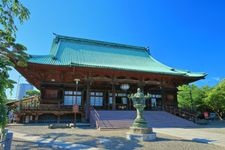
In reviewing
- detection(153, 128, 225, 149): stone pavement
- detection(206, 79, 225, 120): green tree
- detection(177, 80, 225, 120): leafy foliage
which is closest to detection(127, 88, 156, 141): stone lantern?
detection(153, 128, 225, 149): stone pavement

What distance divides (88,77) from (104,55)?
6.70m

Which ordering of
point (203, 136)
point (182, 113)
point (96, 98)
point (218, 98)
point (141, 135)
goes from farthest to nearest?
point (218, 98) < point (96, 98) < point (182, 113) < point (203, 136) < point (141, 135)

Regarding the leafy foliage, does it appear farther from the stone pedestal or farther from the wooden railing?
the stone pedestal

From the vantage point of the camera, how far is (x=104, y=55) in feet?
91.8

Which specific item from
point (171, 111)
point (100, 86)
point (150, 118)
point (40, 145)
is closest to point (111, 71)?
point (100, 86)

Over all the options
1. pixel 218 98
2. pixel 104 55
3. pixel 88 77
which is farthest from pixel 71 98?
pixel 218 98

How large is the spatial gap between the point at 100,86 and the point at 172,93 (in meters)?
10.0

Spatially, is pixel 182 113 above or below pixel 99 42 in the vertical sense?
below

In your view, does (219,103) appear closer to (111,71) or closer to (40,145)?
(111,71)

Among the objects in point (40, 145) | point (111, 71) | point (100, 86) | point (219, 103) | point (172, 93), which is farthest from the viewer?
point (219, 103)

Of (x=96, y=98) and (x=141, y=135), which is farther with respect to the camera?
(x=96, y=98)

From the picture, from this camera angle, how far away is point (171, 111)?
23719 millimetres

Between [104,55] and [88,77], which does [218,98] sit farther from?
[88,77]

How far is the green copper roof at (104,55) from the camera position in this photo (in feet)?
78.7
